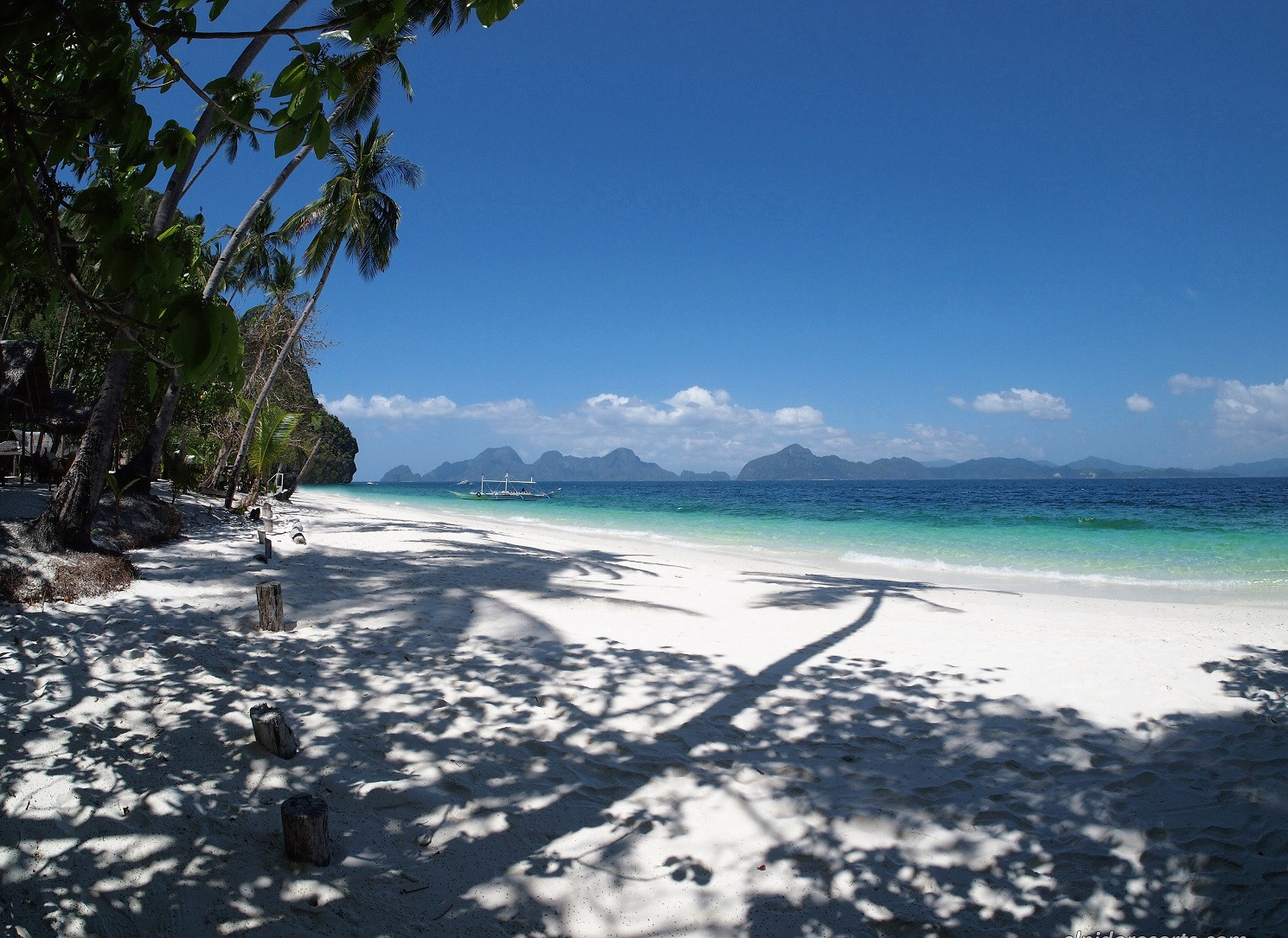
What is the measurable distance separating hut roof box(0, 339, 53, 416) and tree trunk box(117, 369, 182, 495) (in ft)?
9.61

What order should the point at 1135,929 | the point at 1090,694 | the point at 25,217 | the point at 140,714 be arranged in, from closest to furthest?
the point at 25,217 → the point at 1135,929 → the point at 140,714 → the point at 1090,694

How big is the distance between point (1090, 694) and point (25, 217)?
6.03 m

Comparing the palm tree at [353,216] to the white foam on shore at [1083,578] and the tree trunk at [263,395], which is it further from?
the white foam on shore at [1083,578]

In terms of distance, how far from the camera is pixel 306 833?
262 centimetres

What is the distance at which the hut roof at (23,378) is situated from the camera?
10439 mm

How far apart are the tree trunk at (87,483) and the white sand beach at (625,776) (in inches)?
41.1

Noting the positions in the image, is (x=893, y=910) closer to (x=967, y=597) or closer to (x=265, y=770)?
(x=265, y=770)

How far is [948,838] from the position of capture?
9.86 feet

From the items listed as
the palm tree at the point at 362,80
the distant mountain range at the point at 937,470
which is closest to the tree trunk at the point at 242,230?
the palm tree at the point at 362,80

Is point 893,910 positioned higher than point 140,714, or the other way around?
point 140,714

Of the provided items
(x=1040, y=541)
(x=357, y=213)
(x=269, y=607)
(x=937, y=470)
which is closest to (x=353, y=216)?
(x=357, y=213)

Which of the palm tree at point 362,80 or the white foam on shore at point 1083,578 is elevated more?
the palm tree at point 362,80

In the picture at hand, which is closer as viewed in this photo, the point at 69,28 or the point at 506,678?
the point at 69,28

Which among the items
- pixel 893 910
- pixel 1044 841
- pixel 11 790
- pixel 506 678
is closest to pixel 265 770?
pixel 11 790
